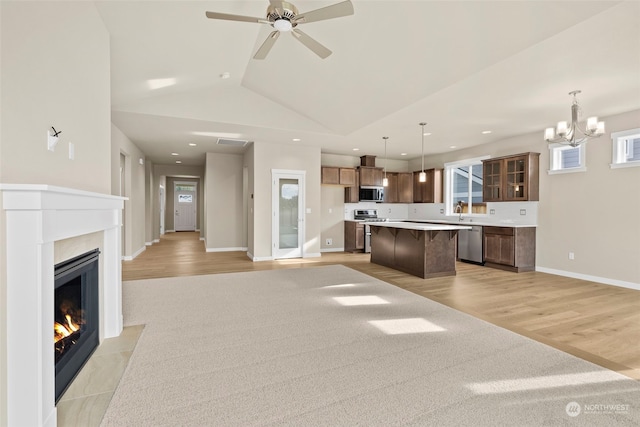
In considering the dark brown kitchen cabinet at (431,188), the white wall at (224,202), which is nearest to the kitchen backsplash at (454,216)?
the dark brown kitchen cabinet at (431,188)

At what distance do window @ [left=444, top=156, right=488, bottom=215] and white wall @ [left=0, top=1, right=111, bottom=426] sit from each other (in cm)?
723

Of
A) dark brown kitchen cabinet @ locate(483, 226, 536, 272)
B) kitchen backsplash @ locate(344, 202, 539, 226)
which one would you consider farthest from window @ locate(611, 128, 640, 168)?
dark brown kitchen cabinet @ locate(483, 226, 536, 272)

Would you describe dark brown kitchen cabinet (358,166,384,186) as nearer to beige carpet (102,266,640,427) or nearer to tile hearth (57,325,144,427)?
beige carpet (102,266,640,427)

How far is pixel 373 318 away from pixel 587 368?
166 cm

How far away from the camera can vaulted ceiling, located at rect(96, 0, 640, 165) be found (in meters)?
2.79

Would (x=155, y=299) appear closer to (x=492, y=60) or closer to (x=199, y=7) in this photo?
(x=199, y=7)

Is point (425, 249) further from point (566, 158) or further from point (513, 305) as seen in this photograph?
point (566, 158)

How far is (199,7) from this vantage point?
3.03 metres

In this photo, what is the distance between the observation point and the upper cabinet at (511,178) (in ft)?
19.2

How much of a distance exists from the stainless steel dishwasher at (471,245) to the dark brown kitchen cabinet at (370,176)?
2616mm

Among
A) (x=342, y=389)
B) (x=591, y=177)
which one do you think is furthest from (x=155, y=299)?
(x=591, y=177)

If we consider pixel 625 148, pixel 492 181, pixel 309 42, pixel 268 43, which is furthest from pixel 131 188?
pixel 625 148

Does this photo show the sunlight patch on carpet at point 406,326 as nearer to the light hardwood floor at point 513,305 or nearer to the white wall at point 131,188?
the light hardwood floor at point 513,305

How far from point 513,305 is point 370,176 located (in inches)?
208
